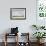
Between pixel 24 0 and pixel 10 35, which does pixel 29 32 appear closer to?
pixel 10 35

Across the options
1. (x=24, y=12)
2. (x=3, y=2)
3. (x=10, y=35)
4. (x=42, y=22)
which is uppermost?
(x=3, y=2)

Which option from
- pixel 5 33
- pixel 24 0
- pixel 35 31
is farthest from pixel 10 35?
pixel 24 0

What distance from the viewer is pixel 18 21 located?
272 inches

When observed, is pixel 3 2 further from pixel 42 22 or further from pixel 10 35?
pixel 42 22

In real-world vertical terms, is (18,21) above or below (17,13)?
below

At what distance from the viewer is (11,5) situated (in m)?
6.83

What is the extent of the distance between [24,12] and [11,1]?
0.75 m

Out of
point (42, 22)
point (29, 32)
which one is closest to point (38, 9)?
point (42, 22)

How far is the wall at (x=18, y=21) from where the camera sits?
6820 millimetres

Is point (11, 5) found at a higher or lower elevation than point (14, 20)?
higher

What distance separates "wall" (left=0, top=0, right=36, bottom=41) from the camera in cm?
682

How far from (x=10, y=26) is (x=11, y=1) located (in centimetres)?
110

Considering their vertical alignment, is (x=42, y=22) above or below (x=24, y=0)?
below

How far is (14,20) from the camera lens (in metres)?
6.88
